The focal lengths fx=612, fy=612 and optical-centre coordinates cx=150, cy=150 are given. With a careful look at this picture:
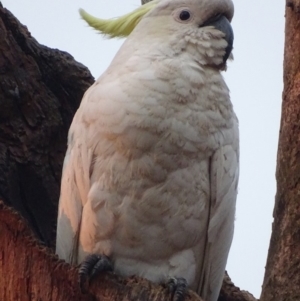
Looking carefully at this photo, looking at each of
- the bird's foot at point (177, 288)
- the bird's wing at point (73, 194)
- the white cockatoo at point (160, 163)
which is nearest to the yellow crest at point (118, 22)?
the white cockatoo at point (160, 163)

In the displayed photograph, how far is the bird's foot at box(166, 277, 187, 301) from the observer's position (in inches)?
88.4

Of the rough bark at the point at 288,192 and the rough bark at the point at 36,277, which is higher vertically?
the rough bark at the point at 288,192

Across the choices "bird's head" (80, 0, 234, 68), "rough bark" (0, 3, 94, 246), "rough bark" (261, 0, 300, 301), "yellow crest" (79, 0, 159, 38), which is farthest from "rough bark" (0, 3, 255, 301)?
"rough bark" (261, 0, 300, 301)

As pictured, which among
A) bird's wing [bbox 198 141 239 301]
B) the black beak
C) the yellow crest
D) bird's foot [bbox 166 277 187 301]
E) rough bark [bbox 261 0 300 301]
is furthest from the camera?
the yellow crest

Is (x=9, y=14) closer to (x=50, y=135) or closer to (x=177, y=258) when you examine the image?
(x=50, y=135)

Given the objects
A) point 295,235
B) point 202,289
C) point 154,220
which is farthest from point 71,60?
point 295,235

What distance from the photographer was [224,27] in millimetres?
2684

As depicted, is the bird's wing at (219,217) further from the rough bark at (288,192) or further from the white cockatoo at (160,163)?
the rough bark at (288,192)

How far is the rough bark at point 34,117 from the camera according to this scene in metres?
2.97

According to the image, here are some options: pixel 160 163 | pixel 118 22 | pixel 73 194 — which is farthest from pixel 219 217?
pixel 118 22

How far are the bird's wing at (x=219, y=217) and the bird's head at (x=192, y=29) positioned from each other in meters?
0.42

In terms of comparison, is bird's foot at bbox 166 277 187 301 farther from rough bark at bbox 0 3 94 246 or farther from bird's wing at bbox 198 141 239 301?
rough bark at bbox 0 3 94 246

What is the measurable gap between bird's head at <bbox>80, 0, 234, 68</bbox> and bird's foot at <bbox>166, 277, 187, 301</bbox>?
3.03 feet

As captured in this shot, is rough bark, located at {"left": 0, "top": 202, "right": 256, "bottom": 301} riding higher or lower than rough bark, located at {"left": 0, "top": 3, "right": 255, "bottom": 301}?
lower
